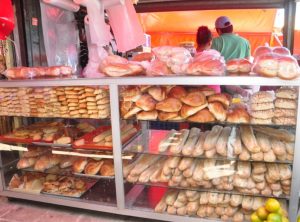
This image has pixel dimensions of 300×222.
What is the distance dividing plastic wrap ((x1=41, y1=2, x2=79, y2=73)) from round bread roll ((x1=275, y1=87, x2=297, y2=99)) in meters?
1.85

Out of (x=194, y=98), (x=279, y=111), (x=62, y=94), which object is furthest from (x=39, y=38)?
(x=279, y=111)

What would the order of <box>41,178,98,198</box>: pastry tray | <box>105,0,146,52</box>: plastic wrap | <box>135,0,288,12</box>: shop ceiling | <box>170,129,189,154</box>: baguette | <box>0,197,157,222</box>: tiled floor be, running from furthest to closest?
<box>135,0,288,12</box>: shop ceiling
<box>105,0,146,52</box>: plastic wrap
<box>41,178,98,198</box>: pastry tray
<box>0,197,157,222</box>: tiled floor
<box>170,129,189,154</box>: baguette

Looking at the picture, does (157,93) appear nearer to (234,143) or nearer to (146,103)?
(146,103)

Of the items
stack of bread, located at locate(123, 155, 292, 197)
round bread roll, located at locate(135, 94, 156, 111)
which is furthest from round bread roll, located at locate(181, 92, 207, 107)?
stack of bread, located at locate(123, 155, 292, 197)

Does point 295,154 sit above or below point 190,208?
above

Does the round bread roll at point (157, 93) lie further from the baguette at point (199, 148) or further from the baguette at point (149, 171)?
Result: the baguette at point (149, 171)

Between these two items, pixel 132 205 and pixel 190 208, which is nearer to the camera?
pixel 190 208

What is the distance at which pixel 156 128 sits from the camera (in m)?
2.14

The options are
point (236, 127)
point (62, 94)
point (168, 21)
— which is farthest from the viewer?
point (168, 21)

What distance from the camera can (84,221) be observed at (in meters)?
2.08

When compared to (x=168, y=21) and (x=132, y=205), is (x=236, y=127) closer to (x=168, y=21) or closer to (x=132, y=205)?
(x=132, y=205)

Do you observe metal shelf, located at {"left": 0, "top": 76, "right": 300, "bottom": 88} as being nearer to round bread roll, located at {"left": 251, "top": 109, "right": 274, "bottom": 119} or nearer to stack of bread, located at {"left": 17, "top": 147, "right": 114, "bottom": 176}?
round bread roll, located at {"left": 251, "top": 109, "right": 274, "bottom": 119}

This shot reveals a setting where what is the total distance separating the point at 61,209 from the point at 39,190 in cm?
27

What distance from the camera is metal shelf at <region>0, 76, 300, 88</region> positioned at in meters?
1.52
